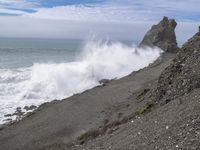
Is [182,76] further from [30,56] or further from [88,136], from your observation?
[30,56]

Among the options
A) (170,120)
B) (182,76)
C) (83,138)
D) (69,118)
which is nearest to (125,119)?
(83,138)

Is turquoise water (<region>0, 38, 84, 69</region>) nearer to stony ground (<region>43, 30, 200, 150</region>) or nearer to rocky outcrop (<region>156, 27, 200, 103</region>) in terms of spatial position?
rocky outcrop (<region>156, 27, 200, 103</region>)

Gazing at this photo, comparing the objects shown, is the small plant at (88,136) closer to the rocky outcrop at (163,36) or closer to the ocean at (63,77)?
the ocean at (63,77)

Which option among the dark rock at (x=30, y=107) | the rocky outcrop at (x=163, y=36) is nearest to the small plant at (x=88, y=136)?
the dark rock at (x=30, y=107)

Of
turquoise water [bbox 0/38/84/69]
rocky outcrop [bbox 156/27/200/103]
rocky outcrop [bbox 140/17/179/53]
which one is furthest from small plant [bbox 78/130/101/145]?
rocky outcrop [bbox 140/17/179/53]

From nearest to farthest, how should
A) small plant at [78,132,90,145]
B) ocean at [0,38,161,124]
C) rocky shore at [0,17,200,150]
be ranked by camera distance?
rocky shore at [0,17,200,150] → small plant at [78,132,90,145] → ocean at [0,38,161,124]

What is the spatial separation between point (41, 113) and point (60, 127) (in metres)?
3.38

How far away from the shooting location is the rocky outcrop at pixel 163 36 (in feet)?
222

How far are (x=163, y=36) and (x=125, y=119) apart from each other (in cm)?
5445

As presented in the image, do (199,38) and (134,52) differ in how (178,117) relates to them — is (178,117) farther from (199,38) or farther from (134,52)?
(134,52)

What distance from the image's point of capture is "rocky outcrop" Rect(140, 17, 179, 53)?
67.7 metres

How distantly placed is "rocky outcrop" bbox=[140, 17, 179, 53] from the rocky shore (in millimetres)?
37686

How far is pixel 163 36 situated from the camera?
70750mm

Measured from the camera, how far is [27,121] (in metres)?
21.8
